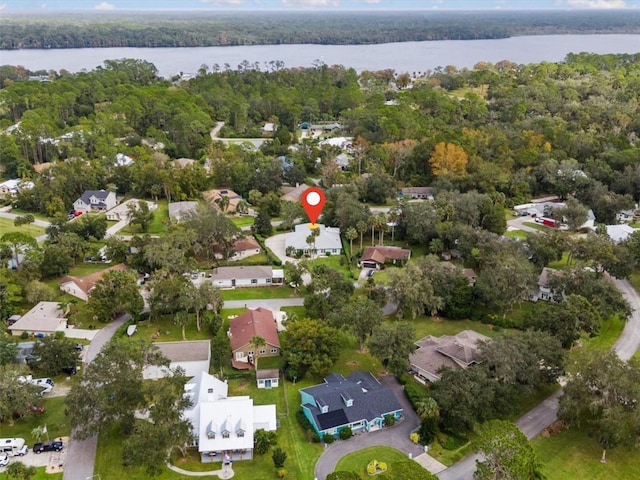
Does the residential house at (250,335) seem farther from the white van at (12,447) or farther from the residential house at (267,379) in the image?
the white van at (12,447)

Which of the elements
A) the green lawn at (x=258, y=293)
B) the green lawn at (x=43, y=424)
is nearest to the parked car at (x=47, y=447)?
the green lawn at (x=43, y=424)

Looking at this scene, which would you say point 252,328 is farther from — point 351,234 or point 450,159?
point 450,159

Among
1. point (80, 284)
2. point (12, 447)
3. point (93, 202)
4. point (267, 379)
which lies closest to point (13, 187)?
point (93, 202)

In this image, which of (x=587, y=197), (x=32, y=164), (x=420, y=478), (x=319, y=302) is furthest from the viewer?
(x=32, y=164)

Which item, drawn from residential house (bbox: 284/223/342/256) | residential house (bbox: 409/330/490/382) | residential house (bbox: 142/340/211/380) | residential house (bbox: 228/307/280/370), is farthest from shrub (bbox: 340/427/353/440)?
residential house (bbox: 284/223/342/256)

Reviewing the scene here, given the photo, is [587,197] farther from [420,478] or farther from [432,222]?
[420,478]

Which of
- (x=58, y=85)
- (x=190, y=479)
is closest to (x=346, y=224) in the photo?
(x=190, y=479)
